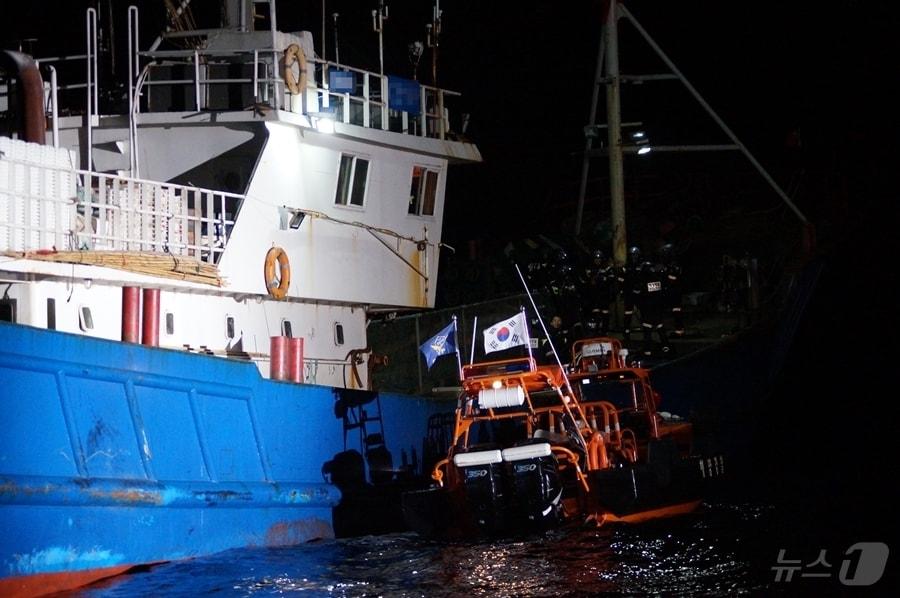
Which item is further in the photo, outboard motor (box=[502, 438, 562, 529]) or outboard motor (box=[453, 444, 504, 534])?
outboard motor (box=[453, 444, 504, 534])

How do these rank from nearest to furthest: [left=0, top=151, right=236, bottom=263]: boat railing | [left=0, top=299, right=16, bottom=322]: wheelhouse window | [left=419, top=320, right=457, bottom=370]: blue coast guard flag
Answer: [left=0, top=151, right=236, bottom=263]: boat railing, [left=0, top=299, right=16, bottom=322]: wheelhouse window, [left=419, top=320, right=457, bottom=370]: blue coast guard flag

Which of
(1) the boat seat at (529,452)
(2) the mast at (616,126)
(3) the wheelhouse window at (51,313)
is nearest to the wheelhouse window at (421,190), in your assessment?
(2) the mast at (616,126)

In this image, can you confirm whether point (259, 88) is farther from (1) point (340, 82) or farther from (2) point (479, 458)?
(2) point (479, 458)

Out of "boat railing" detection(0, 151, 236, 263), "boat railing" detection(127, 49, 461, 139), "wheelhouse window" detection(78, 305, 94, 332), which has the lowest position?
"wheelhouse window" detection(78, 305, 94, 332)

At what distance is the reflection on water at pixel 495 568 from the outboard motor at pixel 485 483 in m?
0.35

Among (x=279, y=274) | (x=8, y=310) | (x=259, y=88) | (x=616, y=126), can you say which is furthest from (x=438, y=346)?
(x=616, y=126)

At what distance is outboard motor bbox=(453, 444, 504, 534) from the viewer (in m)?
13.1

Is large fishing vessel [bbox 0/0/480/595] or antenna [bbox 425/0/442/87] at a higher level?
antenna [bbox 425/0/442/87]

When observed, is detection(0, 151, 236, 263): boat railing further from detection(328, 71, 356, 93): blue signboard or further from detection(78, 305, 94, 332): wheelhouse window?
detection(328, 71, 356, 93): blue signboard

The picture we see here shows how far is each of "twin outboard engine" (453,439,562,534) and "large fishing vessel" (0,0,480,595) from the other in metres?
Result: 1.84

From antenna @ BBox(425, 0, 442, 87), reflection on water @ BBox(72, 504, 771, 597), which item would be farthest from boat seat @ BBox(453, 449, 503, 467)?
antenna @ BBox(425, 0, 442, 87)

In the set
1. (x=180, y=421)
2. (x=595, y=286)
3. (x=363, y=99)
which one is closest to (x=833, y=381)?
(x=595, y=286)

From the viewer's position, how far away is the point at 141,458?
11.7 metres

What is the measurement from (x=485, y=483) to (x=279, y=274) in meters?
3.75
